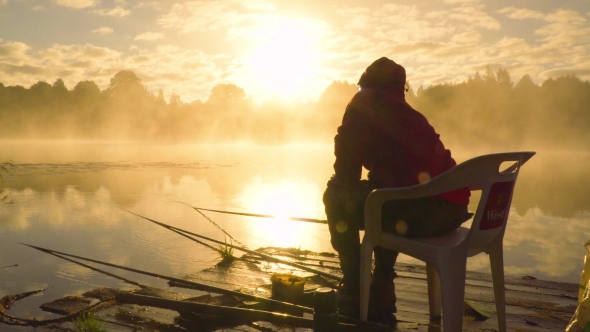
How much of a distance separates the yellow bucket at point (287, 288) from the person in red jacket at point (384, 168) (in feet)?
1.08

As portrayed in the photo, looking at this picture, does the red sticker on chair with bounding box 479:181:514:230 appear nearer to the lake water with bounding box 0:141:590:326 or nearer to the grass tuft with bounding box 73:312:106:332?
the grass tuft with bounding box 73:312:106:332

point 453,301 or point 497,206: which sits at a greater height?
point 497,206

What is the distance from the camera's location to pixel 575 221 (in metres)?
9.68

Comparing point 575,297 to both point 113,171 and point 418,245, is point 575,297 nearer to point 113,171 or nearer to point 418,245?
point 418,245

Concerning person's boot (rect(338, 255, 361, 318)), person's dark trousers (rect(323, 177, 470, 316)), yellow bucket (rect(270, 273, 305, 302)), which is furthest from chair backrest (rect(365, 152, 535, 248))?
yellow bucket (rect(270, 273, 305, 302))

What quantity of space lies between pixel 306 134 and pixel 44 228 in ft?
190

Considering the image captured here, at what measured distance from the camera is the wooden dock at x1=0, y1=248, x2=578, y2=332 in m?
2.37

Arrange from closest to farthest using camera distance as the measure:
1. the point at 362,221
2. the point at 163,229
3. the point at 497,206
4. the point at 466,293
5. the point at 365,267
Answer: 1. the point at 497,206
2. the point at 365,267
3. the point at 362,221
4. the point at 466,293
5. the point at 163,229

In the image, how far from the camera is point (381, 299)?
250cm

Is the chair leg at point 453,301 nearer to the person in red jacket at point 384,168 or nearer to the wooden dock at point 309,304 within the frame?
the person in red jacket at point 384,168

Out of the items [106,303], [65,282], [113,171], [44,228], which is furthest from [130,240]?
[113,171]

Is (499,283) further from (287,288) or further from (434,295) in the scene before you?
(287,288)

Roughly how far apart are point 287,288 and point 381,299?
538 mm

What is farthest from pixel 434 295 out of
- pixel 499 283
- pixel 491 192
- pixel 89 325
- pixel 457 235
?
pixel 89 325
